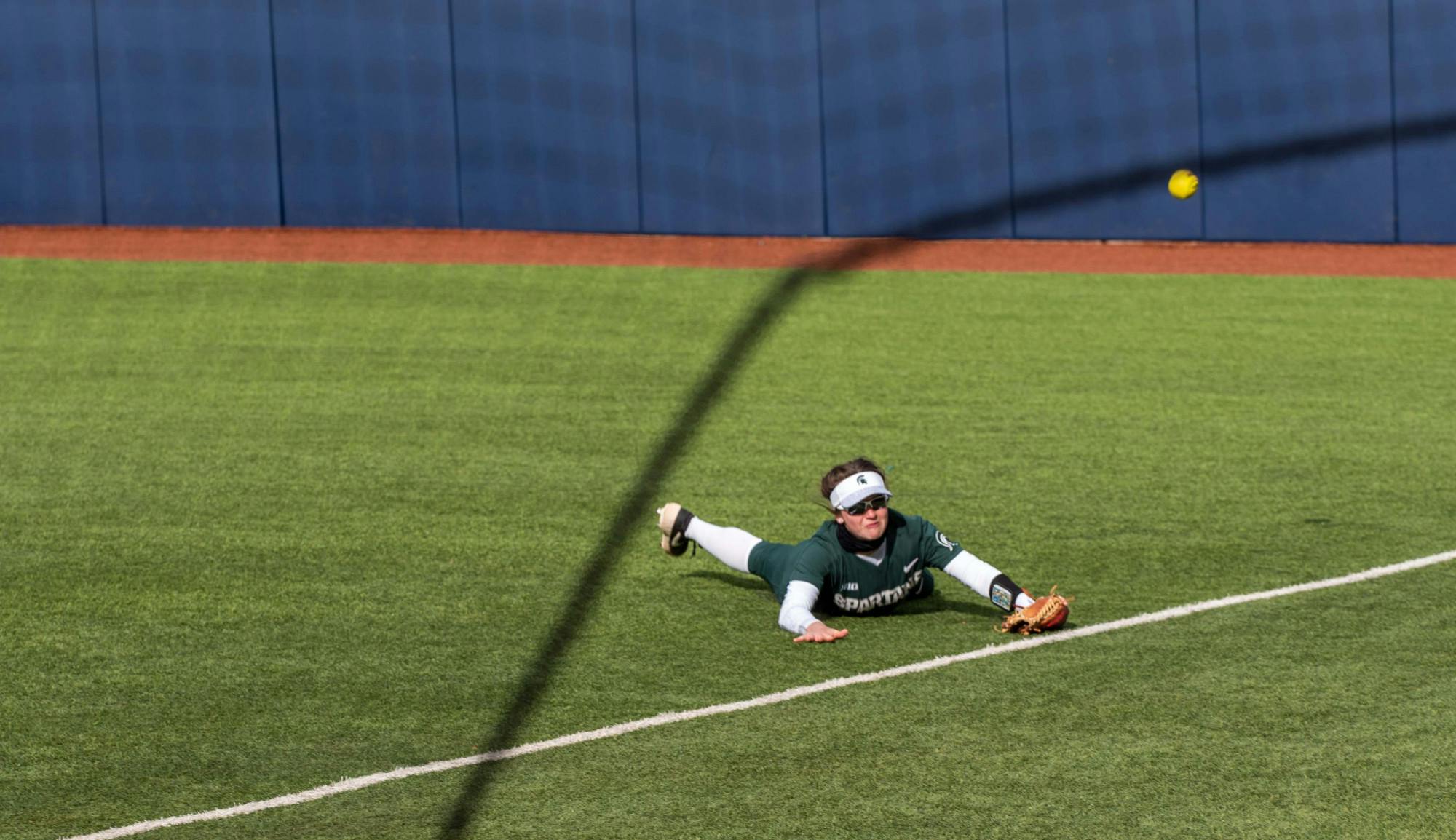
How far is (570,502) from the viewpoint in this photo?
31.9ft

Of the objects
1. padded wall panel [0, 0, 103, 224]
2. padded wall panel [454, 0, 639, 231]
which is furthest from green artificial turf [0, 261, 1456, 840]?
padded wall panel [0, 0, 103, 224]

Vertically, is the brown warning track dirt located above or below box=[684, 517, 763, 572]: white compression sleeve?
above

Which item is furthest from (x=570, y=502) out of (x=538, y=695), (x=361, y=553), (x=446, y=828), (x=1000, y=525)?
(x=446, y=828)

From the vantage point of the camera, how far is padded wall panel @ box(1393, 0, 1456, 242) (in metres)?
17.0

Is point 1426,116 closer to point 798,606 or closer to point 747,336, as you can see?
point 747,336

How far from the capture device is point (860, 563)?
7.38 m

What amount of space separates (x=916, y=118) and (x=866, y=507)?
38.2ft

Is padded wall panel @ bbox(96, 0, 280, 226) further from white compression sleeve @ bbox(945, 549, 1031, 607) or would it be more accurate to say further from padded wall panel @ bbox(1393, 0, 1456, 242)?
white compression sleeve @ bbox(945, 549, 1031, 607)

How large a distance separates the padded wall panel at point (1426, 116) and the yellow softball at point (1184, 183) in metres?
1.71

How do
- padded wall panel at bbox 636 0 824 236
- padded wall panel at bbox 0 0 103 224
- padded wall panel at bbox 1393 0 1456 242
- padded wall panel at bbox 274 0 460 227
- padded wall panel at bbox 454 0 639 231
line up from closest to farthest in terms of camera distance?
padded wall panel at bbox 1393 0 1456 242, padded wall panel at bbox 636 0 824 236, padded wall panel at bbox 454 0 639 231, padded wall panel at bbox 274 0 460 227, padded wall panel at bbox 0 0 103 224

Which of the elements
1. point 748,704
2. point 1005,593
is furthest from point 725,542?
point 748,704

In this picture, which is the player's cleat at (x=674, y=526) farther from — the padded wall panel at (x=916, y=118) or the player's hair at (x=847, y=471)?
the padded wall panel at (x=916, y=118)

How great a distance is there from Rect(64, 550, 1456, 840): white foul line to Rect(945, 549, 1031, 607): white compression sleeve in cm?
23

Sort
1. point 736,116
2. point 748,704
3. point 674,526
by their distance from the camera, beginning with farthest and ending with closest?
point 736,116 → point 674,526 → point 748,704
